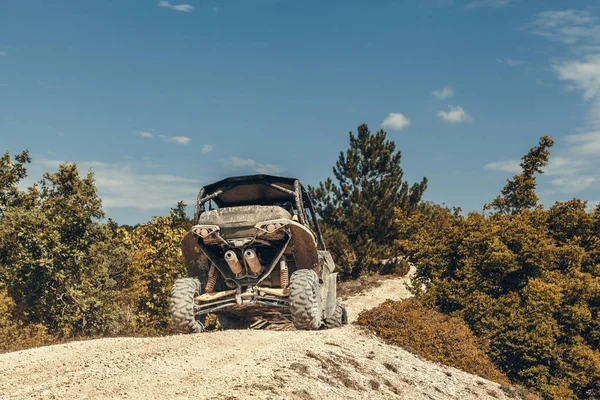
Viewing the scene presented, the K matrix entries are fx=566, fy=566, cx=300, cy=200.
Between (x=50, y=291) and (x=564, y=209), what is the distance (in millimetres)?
22681

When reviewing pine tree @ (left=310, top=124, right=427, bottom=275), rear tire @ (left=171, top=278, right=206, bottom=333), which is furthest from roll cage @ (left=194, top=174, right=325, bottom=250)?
pine tree @ (left=310, top=124, right=427, bottom=275)

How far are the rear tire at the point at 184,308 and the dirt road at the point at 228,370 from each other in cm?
137

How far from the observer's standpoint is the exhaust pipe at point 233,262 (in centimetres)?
1397

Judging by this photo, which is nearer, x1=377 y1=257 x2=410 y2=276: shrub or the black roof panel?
the black roof panel

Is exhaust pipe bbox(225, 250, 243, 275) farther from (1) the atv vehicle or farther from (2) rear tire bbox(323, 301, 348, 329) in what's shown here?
(2) rear tire bbox(323, 301, 348, 329)

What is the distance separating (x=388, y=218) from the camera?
3722 centimetres

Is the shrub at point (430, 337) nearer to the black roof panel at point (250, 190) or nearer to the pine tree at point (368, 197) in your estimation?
the black roof panel at point (250, 190)

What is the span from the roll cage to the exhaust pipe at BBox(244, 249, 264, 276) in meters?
1.71

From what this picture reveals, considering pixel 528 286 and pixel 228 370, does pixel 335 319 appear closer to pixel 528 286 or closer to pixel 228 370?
pixel 528 286

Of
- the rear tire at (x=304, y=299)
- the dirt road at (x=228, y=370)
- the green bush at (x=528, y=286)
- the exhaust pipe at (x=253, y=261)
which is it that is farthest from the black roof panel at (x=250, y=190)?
the green bush at (x=528, y=286)

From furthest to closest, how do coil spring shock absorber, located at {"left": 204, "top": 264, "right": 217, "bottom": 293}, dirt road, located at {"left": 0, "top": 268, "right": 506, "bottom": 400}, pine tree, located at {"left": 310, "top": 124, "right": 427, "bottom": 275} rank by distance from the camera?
pine tree, located at {"left": 310, "top": 124, "right": 427, "bottom": 275}, coil spring shock absorber, located at {"left": 204, "top": 264, "right": 217, "bottom": 293}, dirt road, located at {"left": 0, "top": 268, "right": 506, "bottom": 400}

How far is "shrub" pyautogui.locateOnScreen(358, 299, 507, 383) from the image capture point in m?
17.4

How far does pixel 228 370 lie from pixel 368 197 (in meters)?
28.3

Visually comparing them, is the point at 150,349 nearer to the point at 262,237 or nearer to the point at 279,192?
the point at 262,237
